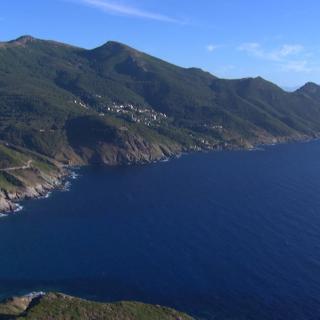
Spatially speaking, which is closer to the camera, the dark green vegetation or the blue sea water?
the dark green vegetation

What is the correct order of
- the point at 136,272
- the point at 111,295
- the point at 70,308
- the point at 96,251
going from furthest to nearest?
the point at 96,251 < the point at 136,272 < the point at 111,295 < the point at 70,308

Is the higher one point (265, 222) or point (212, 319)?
point (265, 222)

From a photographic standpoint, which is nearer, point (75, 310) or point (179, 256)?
point (75, 310)

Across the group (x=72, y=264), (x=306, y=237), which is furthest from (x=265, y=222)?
(x=72, y=264)

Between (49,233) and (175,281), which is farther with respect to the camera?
(49,233)

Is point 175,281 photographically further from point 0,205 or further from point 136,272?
point 0,205

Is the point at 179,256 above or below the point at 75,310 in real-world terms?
above

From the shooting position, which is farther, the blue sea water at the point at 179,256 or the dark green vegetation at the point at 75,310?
the blue sea water at the point at 179,256

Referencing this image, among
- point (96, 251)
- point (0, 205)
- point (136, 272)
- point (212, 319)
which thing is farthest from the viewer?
point (0, 205)
